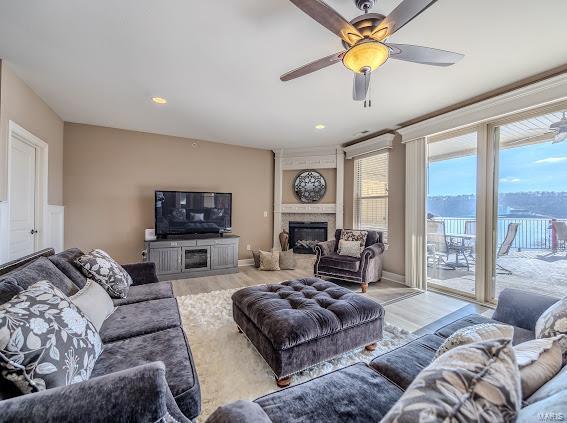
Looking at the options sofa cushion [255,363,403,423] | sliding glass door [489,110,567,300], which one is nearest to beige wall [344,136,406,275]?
sliding glass door [489,110,567,300]

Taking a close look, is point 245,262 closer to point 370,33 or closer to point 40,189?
point 40,189

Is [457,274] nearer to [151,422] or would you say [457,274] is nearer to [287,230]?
[287,230]

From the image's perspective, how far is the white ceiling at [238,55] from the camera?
168 centimetres

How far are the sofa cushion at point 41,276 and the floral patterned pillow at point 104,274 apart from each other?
22cm

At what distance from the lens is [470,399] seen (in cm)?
46

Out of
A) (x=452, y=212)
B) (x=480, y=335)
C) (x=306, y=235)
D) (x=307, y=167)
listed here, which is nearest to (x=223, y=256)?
(x=306, y=235)

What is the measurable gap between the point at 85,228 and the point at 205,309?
8.92 ft

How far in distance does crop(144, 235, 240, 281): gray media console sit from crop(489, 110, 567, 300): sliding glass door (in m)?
3.84

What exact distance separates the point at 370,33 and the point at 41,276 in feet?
8.14

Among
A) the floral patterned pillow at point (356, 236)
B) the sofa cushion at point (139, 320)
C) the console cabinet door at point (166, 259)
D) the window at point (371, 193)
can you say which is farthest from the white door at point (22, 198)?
the window at point (371, 193)

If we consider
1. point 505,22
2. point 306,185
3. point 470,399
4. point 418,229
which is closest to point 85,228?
point 306,185

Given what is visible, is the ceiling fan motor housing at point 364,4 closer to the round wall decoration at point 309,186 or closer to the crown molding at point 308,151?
the crown molding at point 308,151

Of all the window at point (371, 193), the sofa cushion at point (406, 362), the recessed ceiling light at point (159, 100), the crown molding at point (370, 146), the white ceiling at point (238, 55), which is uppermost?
the white ceiling at point (238, 55)

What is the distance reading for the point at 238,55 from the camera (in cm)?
213
